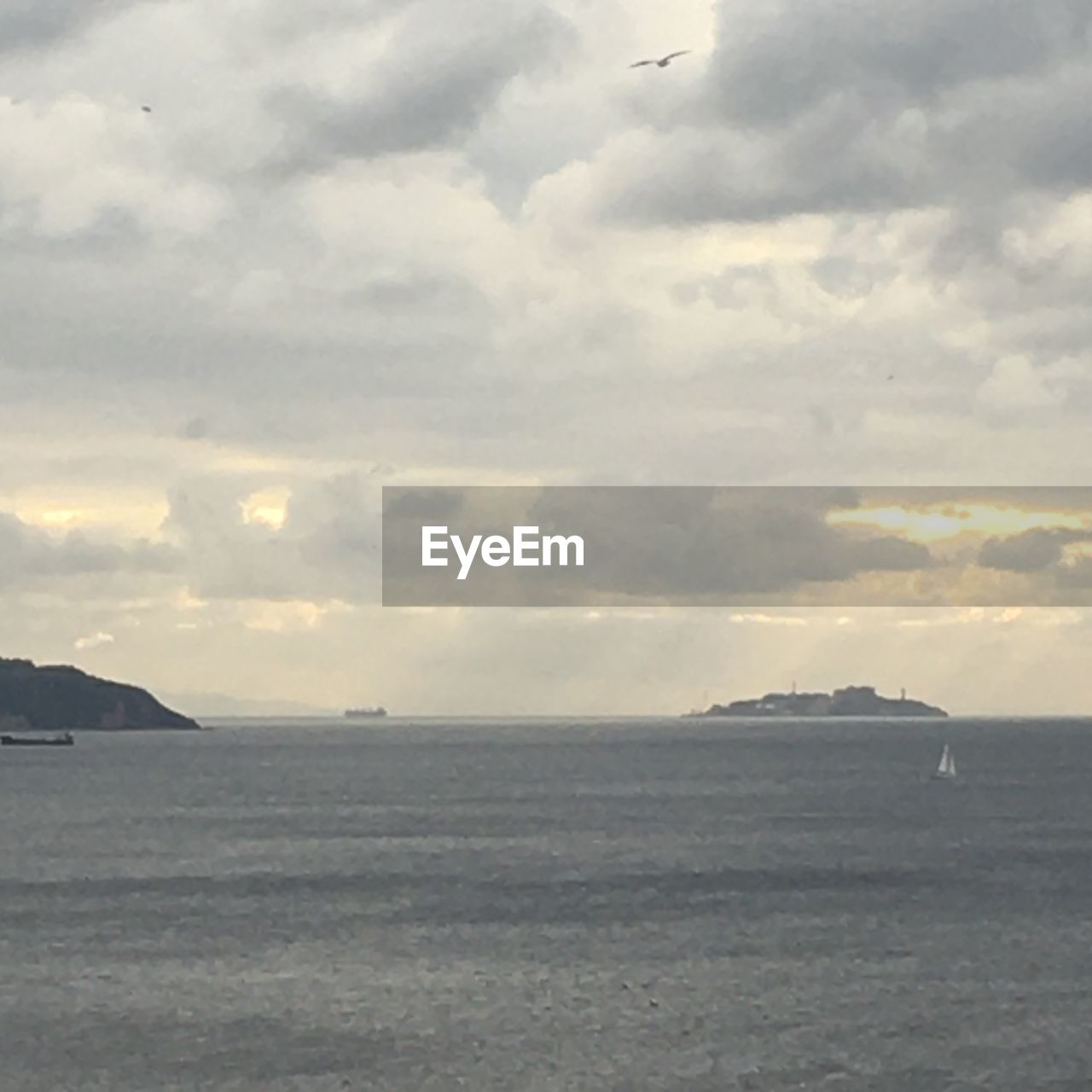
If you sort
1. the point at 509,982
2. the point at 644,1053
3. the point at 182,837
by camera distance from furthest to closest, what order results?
the point at 182,837
the point at 509,982
the point at 644,1053

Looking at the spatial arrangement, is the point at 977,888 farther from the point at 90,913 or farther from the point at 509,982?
the point at 90,913

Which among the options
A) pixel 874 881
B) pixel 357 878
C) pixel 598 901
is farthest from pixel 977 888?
pixel 357 878

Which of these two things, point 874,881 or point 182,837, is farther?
point 182,837

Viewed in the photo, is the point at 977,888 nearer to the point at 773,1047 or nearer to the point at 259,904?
the point at 259,904

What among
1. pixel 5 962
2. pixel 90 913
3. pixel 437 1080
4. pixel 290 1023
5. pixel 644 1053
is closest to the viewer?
pixel 437 1080

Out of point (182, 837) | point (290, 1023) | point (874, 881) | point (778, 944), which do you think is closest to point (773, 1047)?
point (290, 1023)

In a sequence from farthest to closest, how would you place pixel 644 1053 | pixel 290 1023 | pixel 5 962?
pixel 5 962, pixel 290 1023, pixel 644 1053

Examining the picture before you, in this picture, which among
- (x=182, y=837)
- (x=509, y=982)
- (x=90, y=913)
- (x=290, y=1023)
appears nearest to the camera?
(x=290, y=1023)

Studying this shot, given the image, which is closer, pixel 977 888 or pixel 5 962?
pixel 5 962
